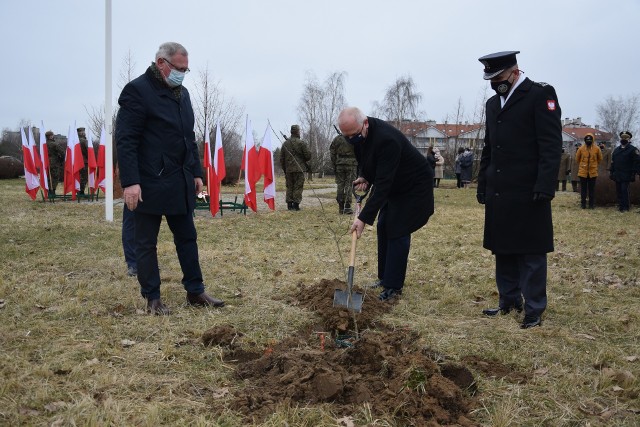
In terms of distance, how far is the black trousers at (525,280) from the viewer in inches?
164

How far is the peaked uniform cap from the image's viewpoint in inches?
162

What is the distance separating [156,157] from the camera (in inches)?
168

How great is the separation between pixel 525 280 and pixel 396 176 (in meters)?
1.45

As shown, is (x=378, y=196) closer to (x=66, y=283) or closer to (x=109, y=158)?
(x=66, y=283)

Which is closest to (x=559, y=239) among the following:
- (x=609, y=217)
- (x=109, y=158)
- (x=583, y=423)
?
(x=609, y=217)

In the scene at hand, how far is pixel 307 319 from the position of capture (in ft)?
14.1

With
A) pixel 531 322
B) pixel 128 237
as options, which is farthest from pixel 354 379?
pixel 128 237

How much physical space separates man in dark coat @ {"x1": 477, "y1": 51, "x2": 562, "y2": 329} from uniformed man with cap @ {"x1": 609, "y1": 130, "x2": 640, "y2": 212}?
992 cm

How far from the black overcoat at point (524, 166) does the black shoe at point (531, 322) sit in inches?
20.2

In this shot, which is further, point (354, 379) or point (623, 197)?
point (623, 197)

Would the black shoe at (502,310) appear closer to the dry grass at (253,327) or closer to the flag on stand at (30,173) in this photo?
the dry grass at (253,327)

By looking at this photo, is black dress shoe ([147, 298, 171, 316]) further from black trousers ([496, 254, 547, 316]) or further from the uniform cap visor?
the uniform cap visor

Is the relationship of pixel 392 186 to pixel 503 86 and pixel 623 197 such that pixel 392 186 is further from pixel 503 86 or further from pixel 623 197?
pixel 623 197

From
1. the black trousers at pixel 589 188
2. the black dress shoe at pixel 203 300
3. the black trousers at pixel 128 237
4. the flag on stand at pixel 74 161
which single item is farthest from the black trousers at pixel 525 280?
the flag on stand at pixel 74 161
